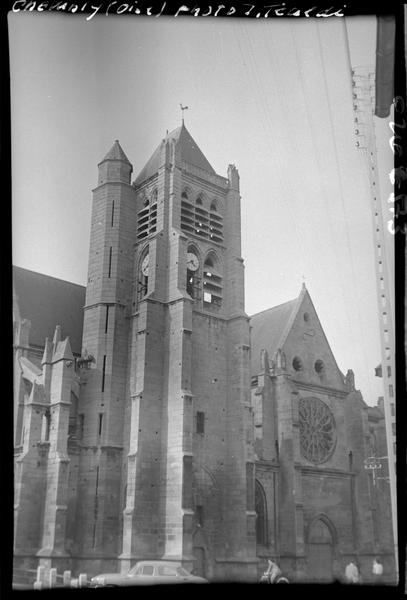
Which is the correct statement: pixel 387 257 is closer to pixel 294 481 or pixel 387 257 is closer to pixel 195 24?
pixel 195 24

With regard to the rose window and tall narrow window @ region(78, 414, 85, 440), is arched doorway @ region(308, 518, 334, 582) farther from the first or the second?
tall narrow window @ region(78, 414, 85, 440)

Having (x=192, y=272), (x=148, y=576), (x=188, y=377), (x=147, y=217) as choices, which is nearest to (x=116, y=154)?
(x=147, y=217)

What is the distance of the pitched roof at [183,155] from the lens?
1805 centimetres

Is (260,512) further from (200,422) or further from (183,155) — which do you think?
(183,155)

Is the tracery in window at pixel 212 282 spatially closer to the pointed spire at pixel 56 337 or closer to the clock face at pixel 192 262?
the clock face at pixel 192 262

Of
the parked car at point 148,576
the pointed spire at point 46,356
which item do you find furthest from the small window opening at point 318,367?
the parked car at point 148,576

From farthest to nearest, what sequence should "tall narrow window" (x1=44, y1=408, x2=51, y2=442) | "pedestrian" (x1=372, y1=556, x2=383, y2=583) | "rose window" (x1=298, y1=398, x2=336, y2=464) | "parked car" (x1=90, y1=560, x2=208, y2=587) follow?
"rose window" (x1=298, y1=398, x2=336, y2=464), "tall narrow window" (x1=44, y1=408, x2=51, y2=442), "pedestrian" (x1=372, y1=556, x2=383, y2=583), "parked car" (x1=90, y1=560, x2=208, y2=587)

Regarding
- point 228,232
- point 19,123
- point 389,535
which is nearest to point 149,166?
point 228,232

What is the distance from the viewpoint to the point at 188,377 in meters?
16.1

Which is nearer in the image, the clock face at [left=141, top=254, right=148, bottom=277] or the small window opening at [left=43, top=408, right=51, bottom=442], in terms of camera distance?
the small window opening at [left=43, top=408, right=51, bottom=442]

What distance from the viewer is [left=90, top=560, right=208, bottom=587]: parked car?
461 inches

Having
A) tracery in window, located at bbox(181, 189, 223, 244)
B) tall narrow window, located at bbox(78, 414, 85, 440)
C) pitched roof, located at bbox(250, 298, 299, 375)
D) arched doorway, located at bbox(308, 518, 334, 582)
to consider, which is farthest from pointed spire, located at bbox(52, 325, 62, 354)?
arched doorway, located at bbox(308, 518, 334, 582)

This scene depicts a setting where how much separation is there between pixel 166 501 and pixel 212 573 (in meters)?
1.81

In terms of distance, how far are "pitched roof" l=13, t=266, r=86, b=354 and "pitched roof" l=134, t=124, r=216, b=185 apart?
3636mm
